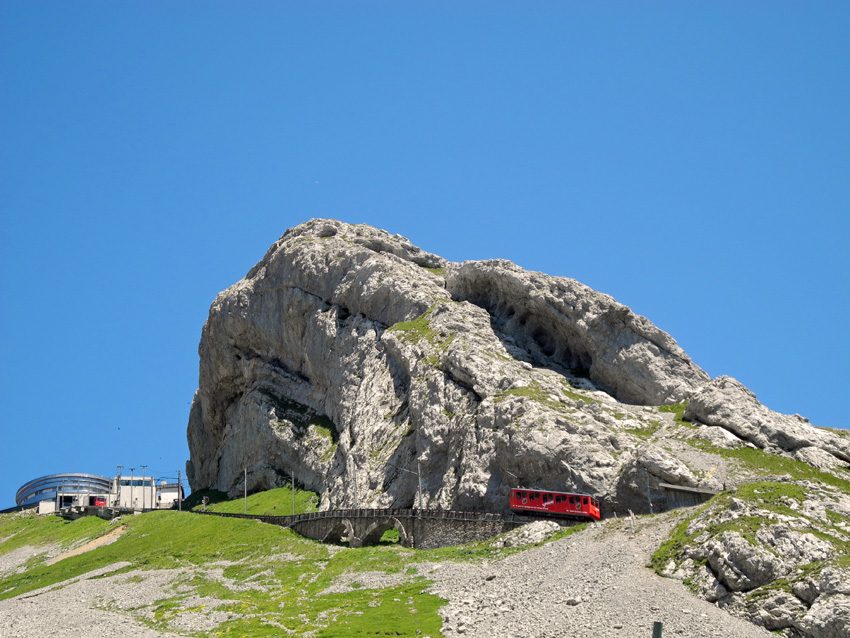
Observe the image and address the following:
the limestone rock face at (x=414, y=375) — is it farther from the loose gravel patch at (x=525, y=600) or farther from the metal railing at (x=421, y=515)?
the loose gravel patch at (x=525, y=600)

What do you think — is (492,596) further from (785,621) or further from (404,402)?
(404,402)

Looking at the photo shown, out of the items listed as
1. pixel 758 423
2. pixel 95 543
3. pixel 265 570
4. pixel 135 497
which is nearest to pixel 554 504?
pixel 758 423

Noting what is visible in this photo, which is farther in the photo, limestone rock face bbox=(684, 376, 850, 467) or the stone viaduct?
the stone viaduct

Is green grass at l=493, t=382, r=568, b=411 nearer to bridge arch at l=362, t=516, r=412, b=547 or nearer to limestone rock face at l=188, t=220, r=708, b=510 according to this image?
limestone rock face at l=188, t=220, r=708, b=510

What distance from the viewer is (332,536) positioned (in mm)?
90750

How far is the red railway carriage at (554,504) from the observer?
71500 millimetres

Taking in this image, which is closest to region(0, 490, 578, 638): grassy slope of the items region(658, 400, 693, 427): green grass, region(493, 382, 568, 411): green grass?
region(493, 382, 568, 411): green grass

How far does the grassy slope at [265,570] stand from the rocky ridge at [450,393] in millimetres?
10812

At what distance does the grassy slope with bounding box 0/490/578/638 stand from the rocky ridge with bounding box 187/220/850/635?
10.8 meters

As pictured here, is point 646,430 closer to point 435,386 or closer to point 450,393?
point 450,393

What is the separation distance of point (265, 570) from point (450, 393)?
30.3 meters

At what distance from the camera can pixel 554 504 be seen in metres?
73.4

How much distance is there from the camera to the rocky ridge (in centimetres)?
7812

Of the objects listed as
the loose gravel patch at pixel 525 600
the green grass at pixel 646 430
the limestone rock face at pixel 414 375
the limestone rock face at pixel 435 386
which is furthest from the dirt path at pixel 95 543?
the green grass at pixel 646 430
